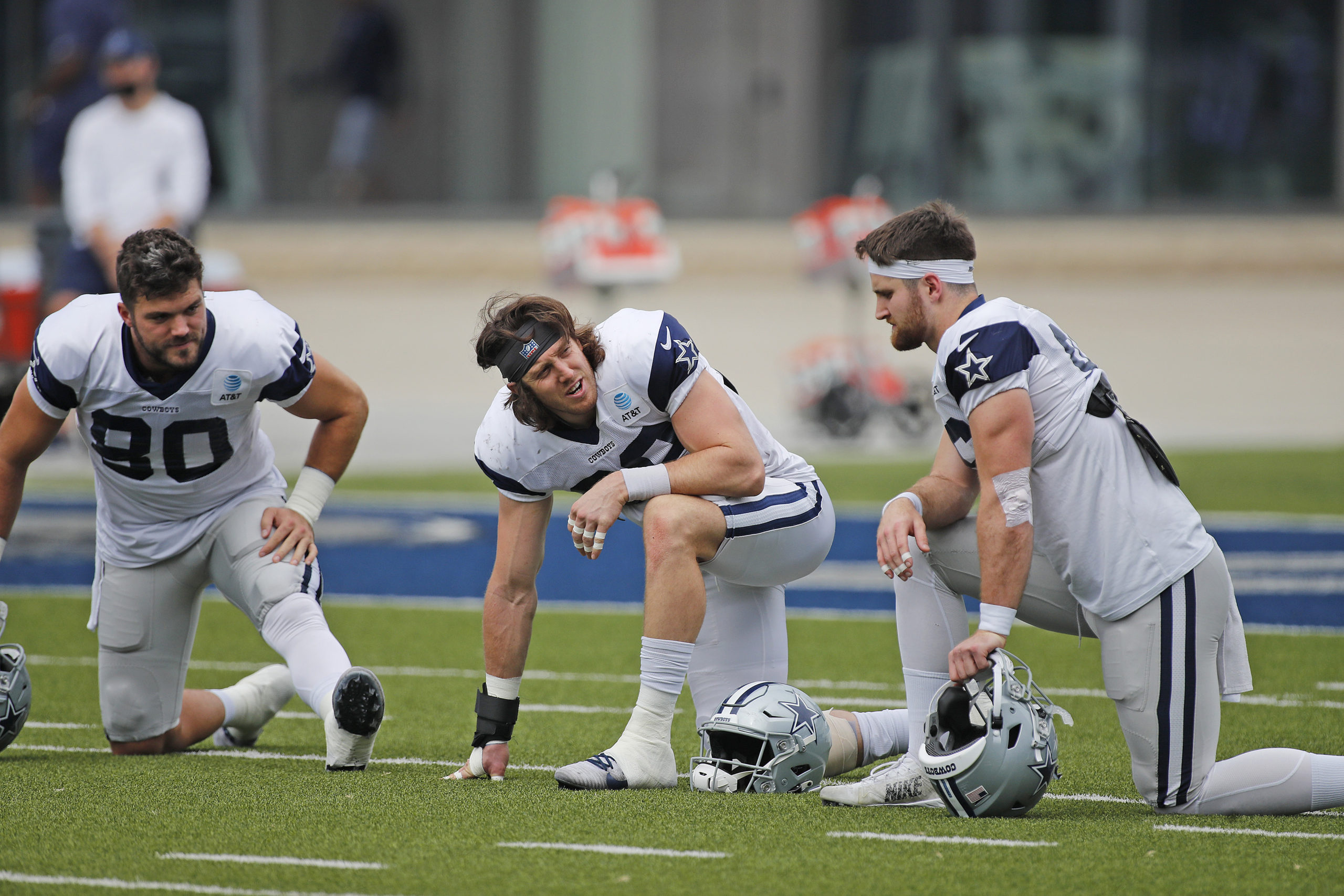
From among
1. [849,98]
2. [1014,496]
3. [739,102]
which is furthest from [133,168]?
[849,98]

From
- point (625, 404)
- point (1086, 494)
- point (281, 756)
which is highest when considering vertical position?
point (625, 404)

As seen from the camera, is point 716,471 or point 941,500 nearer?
point 941,500

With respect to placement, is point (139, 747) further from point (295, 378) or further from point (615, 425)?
point (615, 425)

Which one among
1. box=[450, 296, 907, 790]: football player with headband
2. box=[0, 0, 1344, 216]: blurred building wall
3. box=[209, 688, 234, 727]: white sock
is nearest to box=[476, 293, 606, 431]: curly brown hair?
box=[450, 296, 907, 790]: football player with headband

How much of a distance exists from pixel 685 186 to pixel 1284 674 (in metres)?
12.7

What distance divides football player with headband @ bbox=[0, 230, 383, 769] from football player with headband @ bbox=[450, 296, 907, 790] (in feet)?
1.74

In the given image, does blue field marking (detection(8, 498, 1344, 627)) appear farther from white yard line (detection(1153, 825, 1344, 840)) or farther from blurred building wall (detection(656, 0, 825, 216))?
blurred building wall (detection(656, 0, 825, 216))

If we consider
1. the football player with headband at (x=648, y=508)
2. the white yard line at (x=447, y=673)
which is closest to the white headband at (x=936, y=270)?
the football player with headband at (x=648, y=508)

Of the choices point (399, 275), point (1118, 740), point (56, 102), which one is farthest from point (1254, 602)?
point (399, 275)

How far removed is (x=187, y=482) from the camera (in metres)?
4.84

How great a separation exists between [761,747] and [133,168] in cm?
715

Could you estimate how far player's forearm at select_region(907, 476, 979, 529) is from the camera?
4.23m

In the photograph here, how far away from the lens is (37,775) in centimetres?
457

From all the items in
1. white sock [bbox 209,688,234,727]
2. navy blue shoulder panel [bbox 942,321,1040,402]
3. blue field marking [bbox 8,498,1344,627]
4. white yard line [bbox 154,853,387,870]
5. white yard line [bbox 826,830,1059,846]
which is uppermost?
navy blue shoulder panel [bbox 942,321,1040,402]
